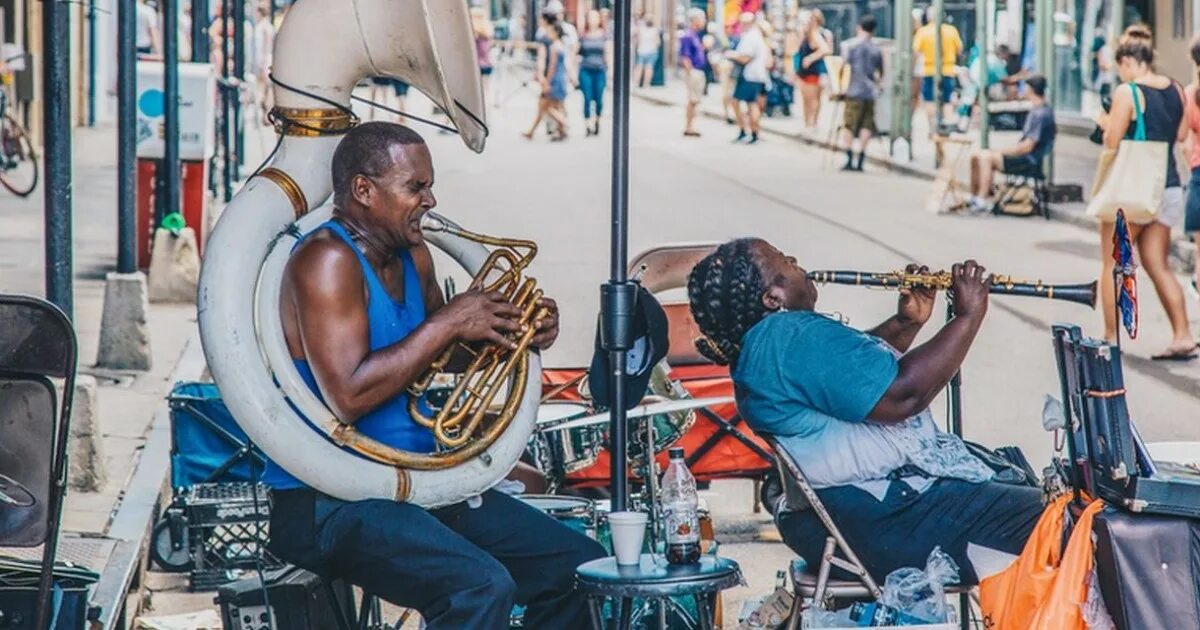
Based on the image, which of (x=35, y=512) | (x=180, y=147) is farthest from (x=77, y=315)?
(x=35, y=512)

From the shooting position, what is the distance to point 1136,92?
11633 mm

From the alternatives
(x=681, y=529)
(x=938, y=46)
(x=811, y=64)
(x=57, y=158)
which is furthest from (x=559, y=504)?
(x=811, y=64)

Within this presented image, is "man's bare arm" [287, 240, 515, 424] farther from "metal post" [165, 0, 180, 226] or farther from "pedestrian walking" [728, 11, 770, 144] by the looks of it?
"pedestrian walking" [728, 11, 770, 144]

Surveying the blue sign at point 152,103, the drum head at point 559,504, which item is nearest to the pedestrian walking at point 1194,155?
the blue sign at point 152,103

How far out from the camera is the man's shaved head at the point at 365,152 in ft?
15.2

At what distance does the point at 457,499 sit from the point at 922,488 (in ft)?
3.87

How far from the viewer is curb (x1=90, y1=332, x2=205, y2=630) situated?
5.96 metres

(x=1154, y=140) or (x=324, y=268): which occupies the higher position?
(x=1154, y=140)

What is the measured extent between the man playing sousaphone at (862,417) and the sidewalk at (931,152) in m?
11.5

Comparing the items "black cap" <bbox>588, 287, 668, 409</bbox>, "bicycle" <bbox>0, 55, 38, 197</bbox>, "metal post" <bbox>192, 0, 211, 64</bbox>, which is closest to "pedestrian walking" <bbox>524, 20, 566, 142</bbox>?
"bicycle" <bbox>0, 55, 38, 197</bbox>

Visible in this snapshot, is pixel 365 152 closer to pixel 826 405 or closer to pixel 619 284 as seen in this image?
pixel 619 284

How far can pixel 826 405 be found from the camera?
4895mm

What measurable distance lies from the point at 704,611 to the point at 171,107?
29.6 ft

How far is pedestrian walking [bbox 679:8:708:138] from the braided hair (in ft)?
83.1
